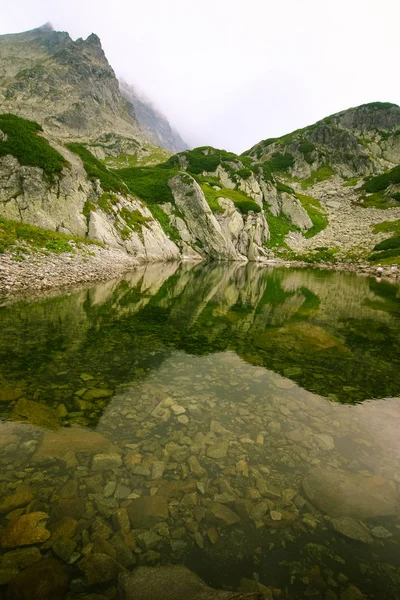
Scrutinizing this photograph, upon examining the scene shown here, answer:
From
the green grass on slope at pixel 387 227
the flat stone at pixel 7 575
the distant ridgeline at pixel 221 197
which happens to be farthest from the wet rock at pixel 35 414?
the green grass on slope at pixel 387 227

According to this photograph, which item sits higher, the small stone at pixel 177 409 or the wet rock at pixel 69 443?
the wet rock at pixel 69 443

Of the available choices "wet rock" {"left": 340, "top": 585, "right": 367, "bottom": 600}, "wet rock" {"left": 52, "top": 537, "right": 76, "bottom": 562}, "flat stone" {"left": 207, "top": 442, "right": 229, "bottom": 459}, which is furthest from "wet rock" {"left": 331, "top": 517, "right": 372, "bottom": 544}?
"wet rock" {"left": 52, "top": 537, "right": 76, "bottom": 562}

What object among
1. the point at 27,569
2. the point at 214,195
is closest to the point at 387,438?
the point at 27,569

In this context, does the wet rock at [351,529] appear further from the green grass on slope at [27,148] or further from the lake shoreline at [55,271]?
the green grass on slope at [27,148]

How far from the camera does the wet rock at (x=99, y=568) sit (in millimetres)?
3592

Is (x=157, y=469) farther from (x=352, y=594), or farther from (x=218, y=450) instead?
(x=352, y=594)

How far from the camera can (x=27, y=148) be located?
37.4 metres

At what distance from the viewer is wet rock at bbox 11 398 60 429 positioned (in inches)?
259

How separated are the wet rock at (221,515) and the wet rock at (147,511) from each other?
0.74 metres

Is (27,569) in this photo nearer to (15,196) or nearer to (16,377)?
(16,377)

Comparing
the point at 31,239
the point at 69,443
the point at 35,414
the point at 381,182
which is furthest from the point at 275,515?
the point at 381,182

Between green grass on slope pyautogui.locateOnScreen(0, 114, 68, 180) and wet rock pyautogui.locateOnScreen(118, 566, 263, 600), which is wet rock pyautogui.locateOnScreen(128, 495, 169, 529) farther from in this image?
green grass on slope pyautogui.locateOnScreen(0, 114, 68, 180)

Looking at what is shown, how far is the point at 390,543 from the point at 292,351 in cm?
863

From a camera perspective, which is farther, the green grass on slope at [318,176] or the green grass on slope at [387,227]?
the green grass on slope at [318,176]
